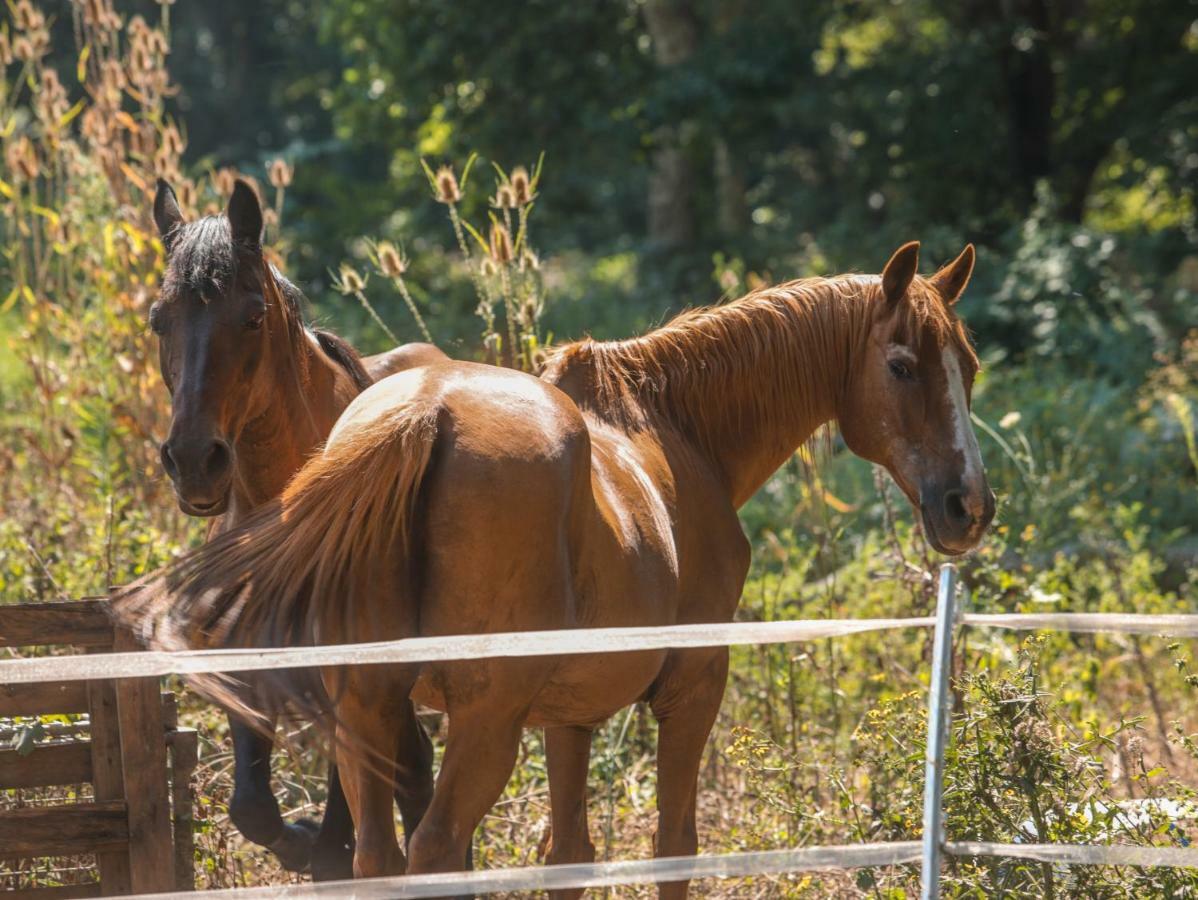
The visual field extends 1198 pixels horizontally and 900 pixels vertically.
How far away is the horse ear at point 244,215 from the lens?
4.02m

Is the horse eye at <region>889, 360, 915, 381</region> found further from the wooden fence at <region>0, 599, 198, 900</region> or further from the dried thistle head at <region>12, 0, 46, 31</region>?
the dried thistle head at <region>12, 0, 46, 31</region>

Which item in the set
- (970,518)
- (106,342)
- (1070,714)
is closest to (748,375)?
(970,518)

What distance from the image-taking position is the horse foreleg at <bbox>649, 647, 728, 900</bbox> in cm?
389

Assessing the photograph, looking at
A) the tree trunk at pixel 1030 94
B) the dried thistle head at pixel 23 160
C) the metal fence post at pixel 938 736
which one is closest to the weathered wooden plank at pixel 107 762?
the metal fence post at pixel 938 736

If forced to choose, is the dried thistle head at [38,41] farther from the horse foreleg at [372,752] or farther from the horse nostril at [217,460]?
the horse foreleg at [372,752]

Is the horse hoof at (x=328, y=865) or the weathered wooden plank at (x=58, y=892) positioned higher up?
the weathered wooden plank at (x=58, y=892)

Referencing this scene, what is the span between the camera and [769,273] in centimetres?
1003

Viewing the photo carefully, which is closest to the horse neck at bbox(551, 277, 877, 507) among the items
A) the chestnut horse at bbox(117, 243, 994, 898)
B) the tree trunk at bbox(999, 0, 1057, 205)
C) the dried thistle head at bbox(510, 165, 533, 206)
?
the chestnut horse at bbox(117, 243, 994, 898)

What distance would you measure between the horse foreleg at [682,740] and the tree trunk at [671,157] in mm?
12771

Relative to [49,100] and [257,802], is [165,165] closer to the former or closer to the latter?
[49,100]

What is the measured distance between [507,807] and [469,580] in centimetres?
242

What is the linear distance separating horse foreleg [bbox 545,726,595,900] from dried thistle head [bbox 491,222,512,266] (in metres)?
1.96

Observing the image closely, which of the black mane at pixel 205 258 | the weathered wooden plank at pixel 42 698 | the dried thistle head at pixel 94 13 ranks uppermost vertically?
the dried thistle head at pixel 94 13

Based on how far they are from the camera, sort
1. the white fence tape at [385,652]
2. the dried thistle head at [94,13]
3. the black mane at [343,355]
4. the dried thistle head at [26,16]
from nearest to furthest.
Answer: the white fence tape at [385,652] → the black mane at [343,355] → the dried thistle head at [94,13] → the dried thistle head at [26,16]
